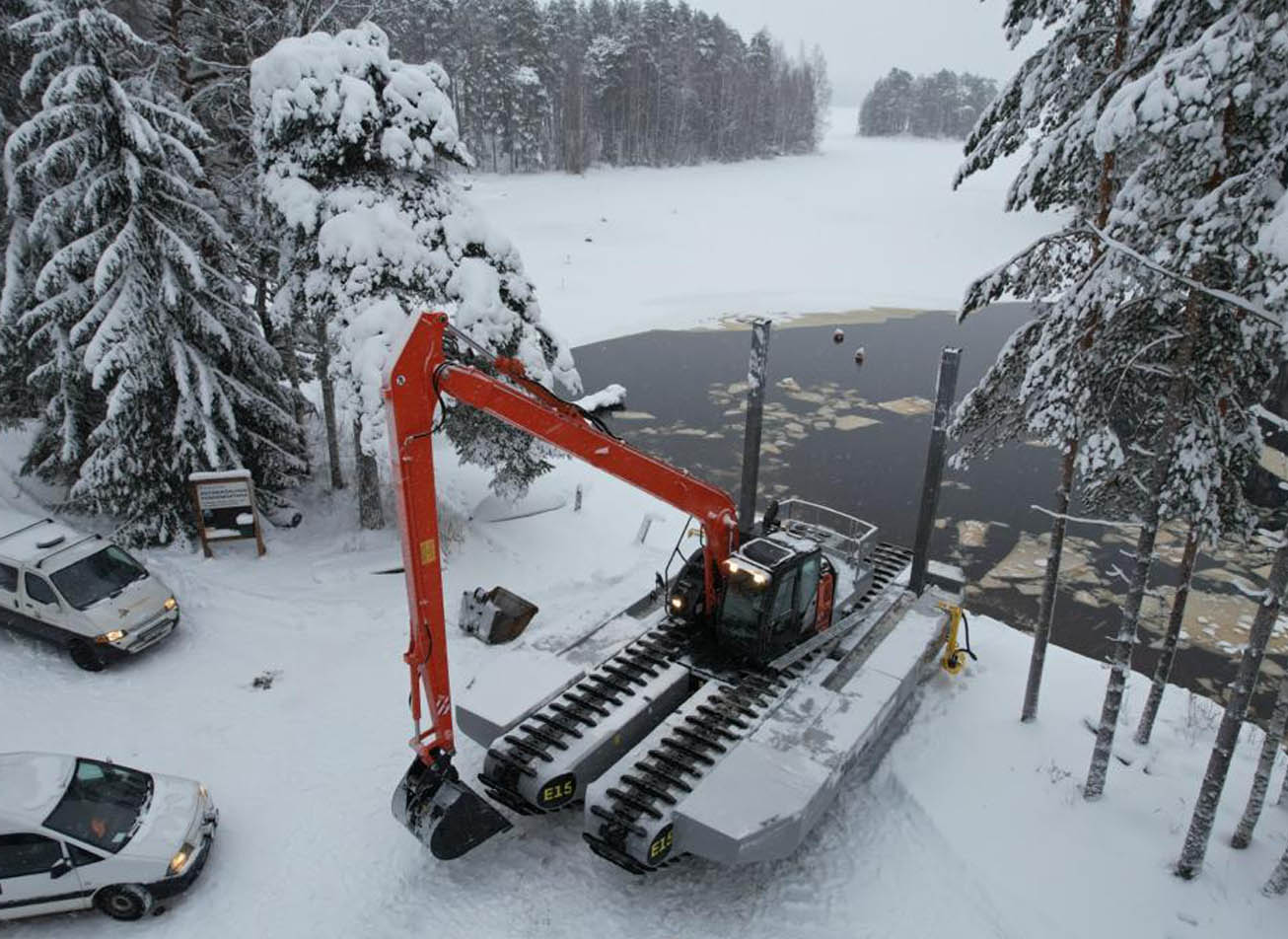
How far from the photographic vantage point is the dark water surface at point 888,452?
16156mm

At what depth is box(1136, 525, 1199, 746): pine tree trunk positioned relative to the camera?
9.69 metres

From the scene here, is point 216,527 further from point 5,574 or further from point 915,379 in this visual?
point 915,379

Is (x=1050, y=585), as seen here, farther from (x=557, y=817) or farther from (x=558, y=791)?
(x=557, y=817)

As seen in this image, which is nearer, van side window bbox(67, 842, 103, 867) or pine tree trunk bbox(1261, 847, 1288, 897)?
van side window bbox(67, 842, 103, 867)

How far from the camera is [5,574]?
1170 cm

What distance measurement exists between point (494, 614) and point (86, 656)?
5636 millimetres

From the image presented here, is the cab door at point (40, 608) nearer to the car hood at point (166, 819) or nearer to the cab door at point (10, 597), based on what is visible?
the cab door at point (10, 597)

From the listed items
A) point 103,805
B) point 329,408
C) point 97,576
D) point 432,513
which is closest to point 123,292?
point 329,408

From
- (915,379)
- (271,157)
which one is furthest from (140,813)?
(915,379)

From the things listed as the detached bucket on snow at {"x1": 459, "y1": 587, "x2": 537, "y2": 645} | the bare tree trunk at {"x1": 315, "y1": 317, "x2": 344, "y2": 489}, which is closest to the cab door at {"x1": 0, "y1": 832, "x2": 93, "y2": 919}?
the detached bucket on snow at {"x1": 459, "y1": 587, "x2": 537, "y2": 645}

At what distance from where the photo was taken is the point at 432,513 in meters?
7.49

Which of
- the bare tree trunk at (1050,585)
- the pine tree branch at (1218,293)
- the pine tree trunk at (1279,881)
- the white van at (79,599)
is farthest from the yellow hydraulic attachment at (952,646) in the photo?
the white van at (79,599)

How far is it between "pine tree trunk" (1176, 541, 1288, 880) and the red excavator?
3260mm

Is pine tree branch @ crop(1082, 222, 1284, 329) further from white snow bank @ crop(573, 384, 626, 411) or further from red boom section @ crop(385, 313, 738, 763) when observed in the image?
white snow bank @ crop(573, 384, 626, 411)
